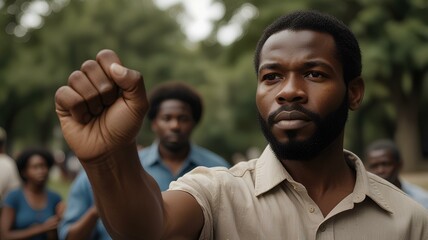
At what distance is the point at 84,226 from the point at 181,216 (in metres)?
3.17

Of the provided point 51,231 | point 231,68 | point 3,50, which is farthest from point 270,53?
point 3,50

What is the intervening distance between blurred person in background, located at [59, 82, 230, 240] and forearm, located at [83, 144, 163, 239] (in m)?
3.14

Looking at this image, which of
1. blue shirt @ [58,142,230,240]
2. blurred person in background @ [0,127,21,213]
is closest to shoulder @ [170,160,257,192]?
blue shirt @ [58,142,230,240]

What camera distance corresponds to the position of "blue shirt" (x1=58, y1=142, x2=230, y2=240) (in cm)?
530

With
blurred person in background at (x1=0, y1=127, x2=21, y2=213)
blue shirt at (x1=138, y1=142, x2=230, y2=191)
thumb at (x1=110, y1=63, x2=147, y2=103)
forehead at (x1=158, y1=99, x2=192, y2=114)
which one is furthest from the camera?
blurred person in background at (x1=0, y1=127, x2=21, y2=213)

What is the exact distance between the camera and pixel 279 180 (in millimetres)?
2545

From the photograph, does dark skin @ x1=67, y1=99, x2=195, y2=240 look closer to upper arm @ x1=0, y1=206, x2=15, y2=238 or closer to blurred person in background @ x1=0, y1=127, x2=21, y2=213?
upper arm @ x1=0, y1=206, x2=15, y2=238

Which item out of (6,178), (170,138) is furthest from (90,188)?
(6,178)

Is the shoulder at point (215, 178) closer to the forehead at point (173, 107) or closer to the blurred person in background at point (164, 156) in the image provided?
the blurred person in background at point (164, 156)

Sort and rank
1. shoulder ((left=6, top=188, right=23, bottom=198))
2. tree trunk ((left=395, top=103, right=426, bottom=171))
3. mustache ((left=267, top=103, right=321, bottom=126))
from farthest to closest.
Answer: tree trunk ((left=395, top=103, right=426, bottom=171)) → shoulder ((left=6, top=188, right=23, bottom=198)) → mustache ((left=267, top=103, right=321, bottom=126))

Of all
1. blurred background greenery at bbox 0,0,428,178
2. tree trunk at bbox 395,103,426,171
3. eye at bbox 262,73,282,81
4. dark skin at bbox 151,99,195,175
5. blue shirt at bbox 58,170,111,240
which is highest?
eye at bbox 262,73,282,81

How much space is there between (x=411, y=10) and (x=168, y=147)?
18386mm

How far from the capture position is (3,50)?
32.1m

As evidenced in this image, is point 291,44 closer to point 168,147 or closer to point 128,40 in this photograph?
point 168,147
